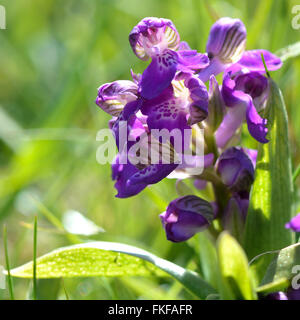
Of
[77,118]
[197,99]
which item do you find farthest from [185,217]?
[77,118]

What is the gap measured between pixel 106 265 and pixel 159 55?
0.45 meters

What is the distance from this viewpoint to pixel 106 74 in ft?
8.21

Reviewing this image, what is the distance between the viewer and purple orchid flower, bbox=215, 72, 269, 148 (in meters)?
1.05

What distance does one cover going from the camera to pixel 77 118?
2645 millimetres

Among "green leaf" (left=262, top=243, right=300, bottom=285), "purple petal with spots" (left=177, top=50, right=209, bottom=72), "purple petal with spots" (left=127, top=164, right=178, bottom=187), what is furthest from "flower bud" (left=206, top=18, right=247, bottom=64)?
"green leaf" (left=262, top=243, right=300, bottom=285)

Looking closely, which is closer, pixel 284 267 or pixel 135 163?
pixel 284 267

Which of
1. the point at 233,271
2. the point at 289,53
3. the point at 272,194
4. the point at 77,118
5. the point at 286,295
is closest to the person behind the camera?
the point at 233,271

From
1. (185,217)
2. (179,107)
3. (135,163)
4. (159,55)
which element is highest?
(159,55)

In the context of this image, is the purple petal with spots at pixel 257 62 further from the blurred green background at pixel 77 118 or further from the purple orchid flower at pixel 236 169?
the blurred green background at pixel 77 118

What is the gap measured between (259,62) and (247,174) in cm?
24

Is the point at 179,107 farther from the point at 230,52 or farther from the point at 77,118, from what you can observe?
the point at 77,118

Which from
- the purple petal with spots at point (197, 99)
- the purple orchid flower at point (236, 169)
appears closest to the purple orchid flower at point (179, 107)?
the purple petal with spots at point (197, 99)
